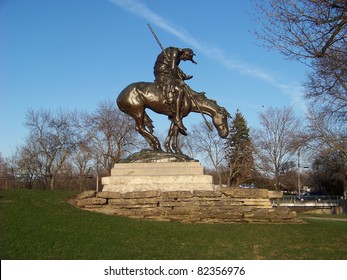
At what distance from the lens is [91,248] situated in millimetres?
7566

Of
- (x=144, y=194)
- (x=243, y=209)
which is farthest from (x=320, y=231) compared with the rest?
(x=144, y=194)

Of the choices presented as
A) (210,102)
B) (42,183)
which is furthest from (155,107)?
(42,183)

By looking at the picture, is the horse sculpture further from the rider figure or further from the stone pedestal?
the stone pedestal

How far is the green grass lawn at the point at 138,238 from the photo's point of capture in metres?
7.37

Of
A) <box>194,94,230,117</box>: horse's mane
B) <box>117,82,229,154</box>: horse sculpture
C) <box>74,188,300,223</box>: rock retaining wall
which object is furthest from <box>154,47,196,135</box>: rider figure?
<box>74,188,300,223</box>: rock retaining wall

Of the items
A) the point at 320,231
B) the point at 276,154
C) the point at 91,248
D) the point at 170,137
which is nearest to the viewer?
the point at 91,248

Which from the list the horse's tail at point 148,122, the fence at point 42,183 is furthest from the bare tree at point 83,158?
the horse's tail at point 148,122

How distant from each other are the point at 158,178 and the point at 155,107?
2620mm

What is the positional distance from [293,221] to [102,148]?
3065cm

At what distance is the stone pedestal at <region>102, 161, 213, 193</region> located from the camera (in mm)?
12461

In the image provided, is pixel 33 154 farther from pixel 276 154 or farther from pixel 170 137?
pixel 170 137

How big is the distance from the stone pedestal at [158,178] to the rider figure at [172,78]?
5.62 ft

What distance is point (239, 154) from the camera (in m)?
42.9

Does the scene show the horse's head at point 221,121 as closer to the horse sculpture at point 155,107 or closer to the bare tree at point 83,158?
the horse sculpture at point 155,107
